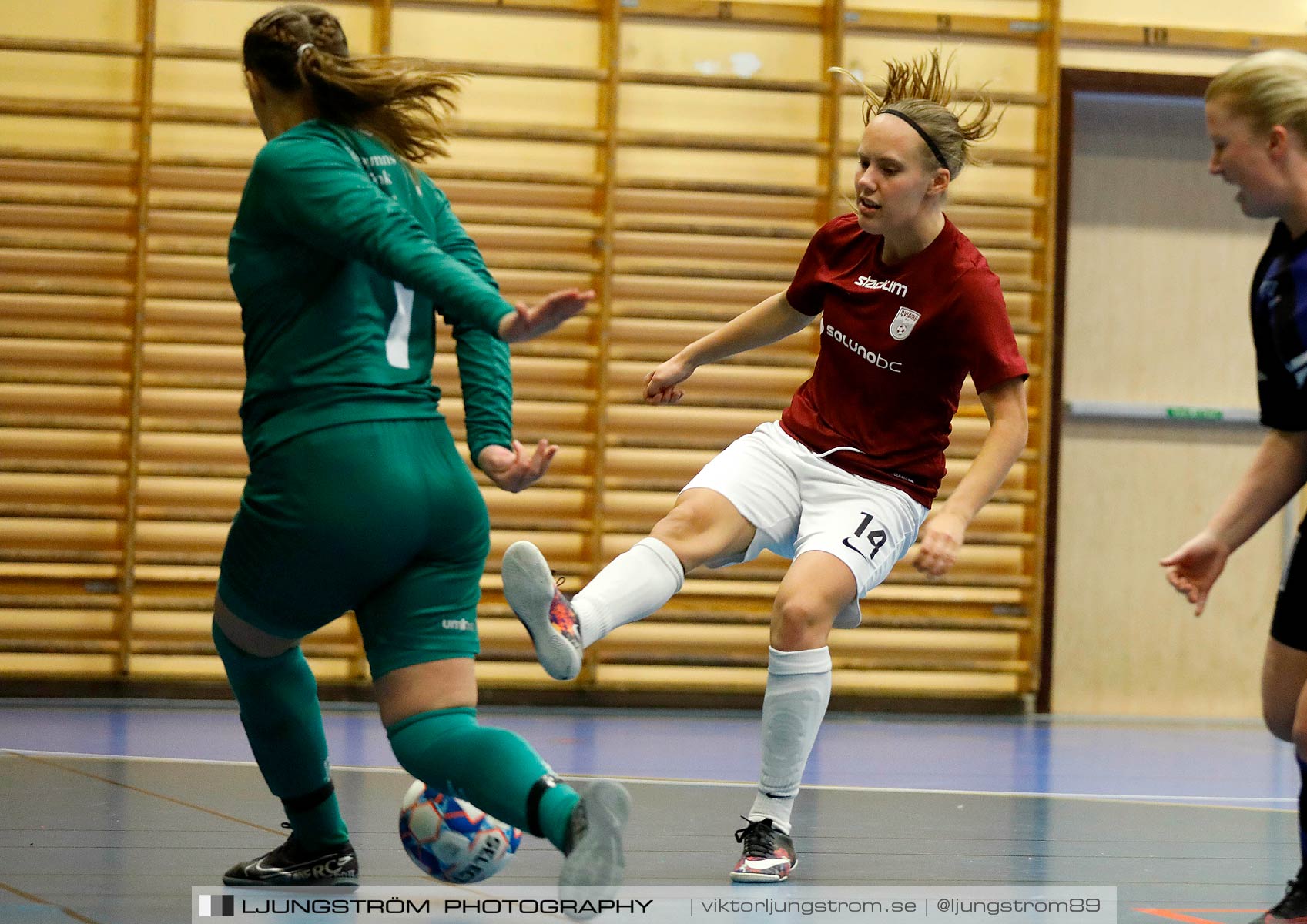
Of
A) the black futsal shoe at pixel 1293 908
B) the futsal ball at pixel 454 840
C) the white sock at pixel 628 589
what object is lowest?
the black futsal shoe at pixel 1293 908

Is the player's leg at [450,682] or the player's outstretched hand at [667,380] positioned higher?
the player's outstretched hand at [667,380]

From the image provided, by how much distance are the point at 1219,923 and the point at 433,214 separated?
72.9 inches

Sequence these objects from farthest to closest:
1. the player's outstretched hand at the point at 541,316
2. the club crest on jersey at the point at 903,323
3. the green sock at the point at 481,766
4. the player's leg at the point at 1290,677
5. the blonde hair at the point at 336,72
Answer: the club crest on jersey at the point at 903,323
the player's leg at the point at 1290,677
the blonde hair at the point at 336,72
the green sock at the point at 481,766
the player's outstretched hand at the point at 541,316

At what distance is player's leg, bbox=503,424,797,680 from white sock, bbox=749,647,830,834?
263 mm

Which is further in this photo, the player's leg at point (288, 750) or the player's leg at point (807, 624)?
the player's leg at point (807, 624)

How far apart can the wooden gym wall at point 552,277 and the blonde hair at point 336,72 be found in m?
4.33

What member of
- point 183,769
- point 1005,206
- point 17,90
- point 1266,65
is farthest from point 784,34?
point 1266,65

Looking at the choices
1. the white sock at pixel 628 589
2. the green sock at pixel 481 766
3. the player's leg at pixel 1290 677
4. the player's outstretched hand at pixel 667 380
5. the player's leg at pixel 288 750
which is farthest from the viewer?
the player's outstretched hand at pixel 667 380

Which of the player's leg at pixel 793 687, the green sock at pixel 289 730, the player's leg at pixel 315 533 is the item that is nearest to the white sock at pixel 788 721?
the player's leg at pixel 793 687

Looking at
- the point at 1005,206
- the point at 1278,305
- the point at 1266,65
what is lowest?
the point at 1278,305

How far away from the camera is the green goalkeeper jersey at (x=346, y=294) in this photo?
2152 millimetres

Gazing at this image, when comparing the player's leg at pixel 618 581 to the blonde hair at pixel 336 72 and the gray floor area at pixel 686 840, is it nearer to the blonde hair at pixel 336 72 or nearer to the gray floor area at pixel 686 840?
the gray floor area at pixel 686 840

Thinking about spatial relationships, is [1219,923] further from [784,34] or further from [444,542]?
[784,34]

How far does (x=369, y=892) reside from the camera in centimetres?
268
